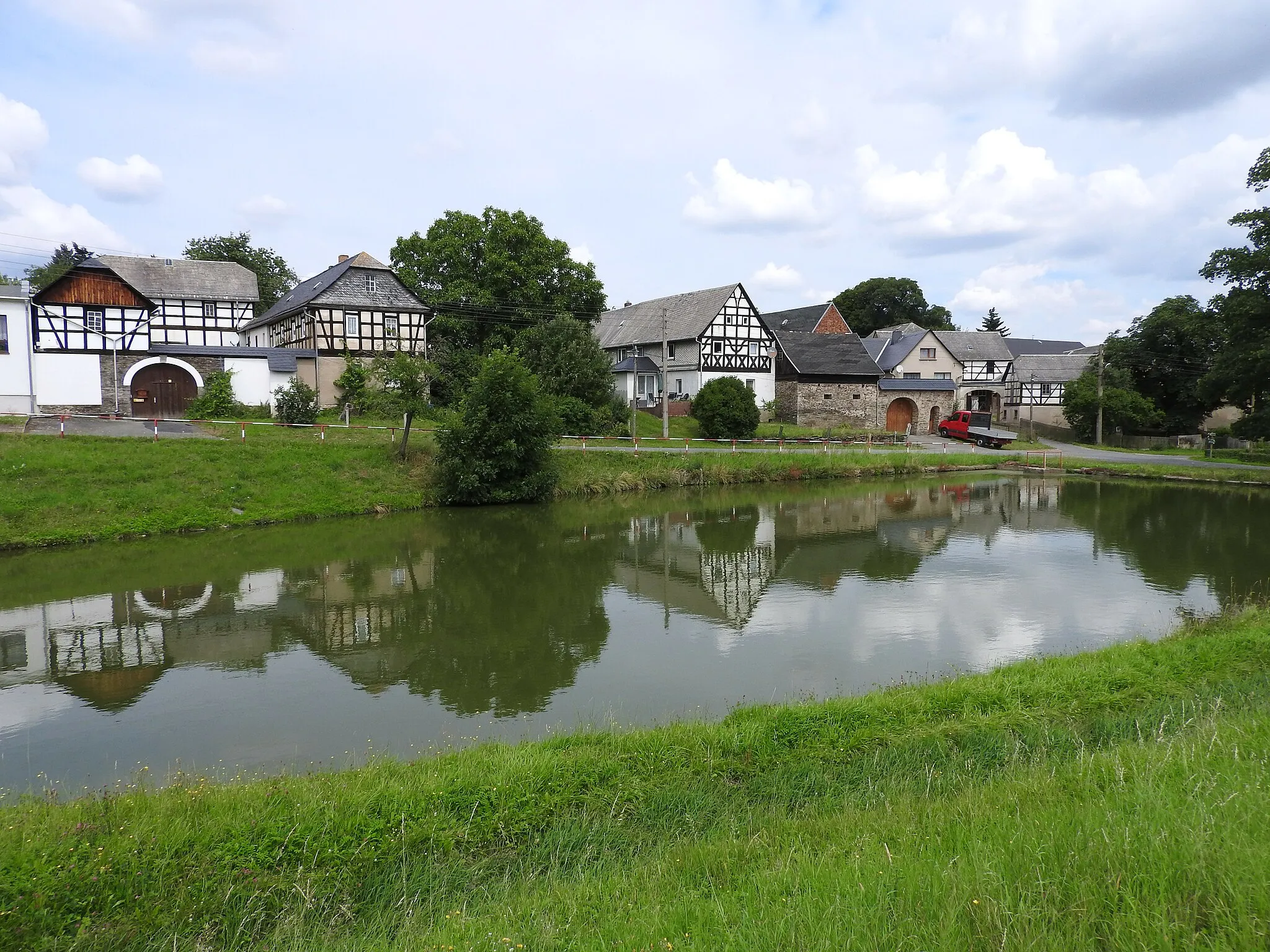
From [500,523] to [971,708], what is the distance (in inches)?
620

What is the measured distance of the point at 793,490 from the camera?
29.9 metres

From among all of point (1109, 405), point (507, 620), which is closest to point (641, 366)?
point (1109, 405)

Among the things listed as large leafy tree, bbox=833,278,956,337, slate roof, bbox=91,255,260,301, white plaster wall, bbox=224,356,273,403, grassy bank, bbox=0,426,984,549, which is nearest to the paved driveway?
grassy bank, bbox=0,426,984,549

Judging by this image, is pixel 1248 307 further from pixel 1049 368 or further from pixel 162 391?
pixel 162 391

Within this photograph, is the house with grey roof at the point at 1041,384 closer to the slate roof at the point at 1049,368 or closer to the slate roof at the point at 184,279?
the slate roof at the point at 1049,368

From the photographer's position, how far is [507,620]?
12.5 m

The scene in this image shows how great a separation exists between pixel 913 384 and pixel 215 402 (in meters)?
37.1

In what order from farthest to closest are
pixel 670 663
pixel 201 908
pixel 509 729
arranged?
pixel 670 663 → pixel 509 729 → pixel 201 908

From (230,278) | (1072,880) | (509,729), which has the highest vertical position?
(230,278)

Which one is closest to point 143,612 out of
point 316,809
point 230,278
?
point 316,809

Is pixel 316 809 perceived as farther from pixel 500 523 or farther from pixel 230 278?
pixel 230 278

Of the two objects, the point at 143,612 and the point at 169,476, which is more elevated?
the point at 169,476

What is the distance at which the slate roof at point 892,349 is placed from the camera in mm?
49812

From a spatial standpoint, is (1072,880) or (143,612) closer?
(1072,880)
